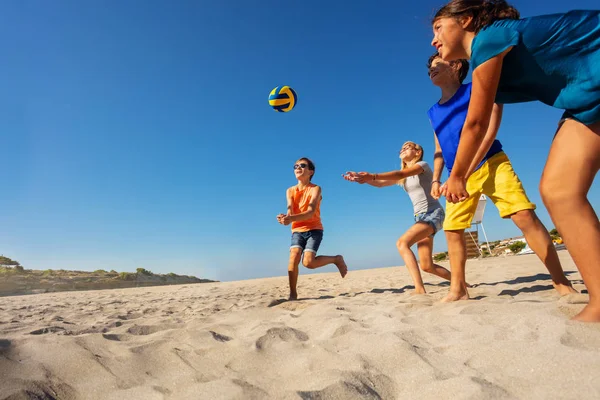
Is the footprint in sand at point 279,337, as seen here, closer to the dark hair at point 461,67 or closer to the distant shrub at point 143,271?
the dark hair at point 461,67

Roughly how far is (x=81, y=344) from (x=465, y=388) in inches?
74.1

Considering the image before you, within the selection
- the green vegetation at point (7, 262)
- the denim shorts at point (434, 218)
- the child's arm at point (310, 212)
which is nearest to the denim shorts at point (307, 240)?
the child's arm at point (310, 212)

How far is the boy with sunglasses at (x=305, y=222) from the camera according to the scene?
15.5ft

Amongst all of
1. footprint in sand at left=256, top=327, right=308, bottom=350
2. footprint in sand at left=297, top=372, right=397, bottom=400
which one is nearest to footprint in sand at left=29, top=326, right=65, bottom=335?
footprint in sand at left=256, top=327, right=308, bottom=350

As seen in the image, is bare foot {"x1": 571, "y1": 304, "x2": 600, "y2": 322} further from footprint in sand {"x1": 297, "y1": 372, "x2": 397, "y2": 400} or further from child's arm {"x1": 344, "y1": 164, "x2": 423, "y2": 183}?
child's arm {"x1": 344, "y1": 164, "x2": 423, "y2": 183}

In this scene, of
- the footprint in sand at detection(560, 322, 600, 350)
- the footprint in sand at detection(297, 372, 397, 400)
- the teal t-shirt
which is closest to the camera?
the footprint in sand at detection(297, 372, 397, 400)

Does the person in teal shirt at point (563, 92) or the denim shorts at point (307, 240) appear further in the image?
the denim shorts at point (307, 240)

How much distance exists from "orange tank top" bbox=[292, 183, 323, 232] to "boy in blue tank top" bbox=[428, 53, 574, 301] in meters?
1.95

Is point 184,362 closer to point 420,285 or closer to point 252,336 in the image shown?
point 252,336

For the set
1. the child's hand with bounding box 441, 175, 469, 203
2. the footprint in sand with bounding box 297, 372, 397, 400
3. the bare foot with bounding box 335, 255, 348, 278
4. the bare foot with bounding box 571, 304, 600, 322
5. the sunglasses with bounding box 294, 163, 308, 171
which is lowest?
the footprint in sand with bounding box 297, 372, 397, 400

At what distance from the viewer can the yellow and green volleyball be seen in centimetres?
720

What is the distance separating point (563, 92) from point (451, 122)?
A: 1615 mm

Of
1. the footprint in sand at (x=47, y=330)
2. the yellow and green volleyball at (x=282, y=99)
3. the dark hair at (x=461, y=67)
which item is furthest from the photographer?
the yellow and green volleyball at (x=282, y=99)

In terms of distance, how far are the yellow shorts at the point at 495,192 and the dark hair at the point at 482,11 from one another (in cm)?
143
